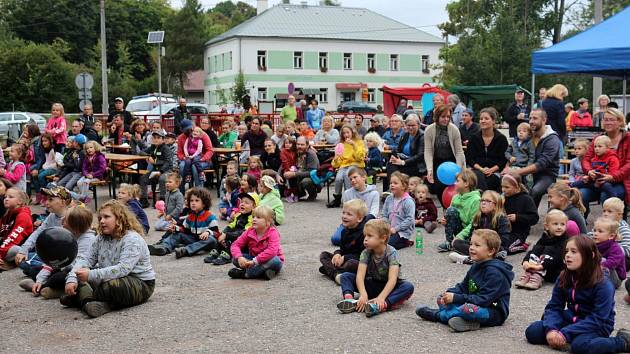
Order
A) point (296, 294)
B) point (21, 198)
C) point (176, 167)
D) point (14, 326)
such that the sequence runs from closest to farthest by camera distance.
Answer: point (14, 326), point (296, 294), point (21, 198), point (176, 167)

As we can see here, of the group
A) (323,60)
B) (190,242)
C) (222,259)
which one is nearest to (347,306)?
(222,259)

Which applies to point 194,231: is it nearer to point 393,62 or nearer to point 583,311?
point 583,311

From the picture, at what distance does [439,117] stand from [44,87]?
47.0 m

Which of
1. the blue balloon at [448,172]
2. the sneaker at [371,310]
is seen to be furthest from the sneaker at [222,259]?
the blue balloon at [448,172]

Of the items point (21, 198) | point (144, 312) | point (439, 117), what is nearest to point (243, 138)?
point (439, 117)

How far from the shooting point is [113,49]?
255 ft

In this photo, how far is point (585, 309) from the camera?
221 inches

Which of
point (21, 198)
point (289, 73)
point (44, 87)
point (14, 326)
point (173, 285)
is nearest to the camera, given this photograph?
point (14, 326)

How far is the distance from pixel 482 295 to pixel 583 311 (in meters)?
0.88

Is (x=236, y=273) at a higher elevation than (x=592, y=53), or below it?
below

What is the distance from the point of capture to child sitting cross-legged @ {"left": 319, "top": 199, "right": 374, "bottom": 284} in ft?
25.5

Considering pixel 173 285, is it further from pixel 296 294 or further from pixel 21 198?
pixel 21 198

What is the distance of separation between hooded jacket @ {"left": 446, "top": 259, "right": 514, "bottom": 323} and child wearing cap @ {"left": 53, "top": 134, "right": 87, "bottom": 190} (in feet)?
32.0

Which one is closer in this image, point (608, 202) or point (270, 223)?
point (608, 202)
